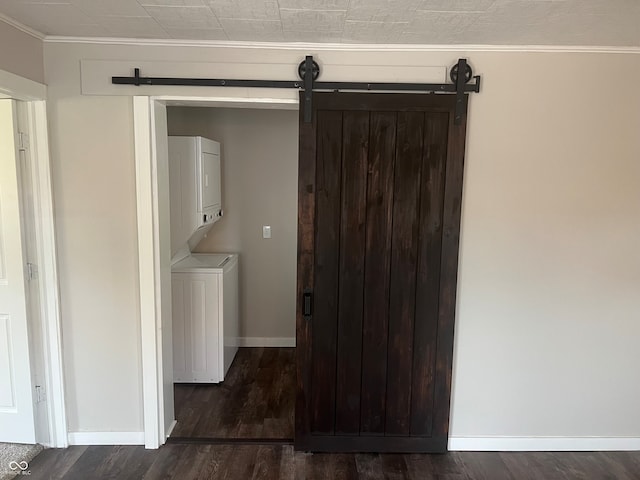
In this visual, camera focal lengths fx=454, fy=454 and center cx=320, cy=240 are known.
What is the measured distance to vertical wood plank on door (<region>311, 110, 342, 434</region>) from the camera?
250 centimetres

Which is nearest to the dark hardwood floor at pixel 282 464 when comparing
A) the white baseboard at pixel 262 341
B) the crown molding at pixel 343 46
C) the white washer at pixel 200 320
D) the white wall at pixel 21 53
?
the white washer at pixel 200 320

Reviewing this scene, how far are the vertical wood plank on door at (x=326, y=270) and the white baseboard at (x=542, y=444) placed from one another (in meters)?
0.82

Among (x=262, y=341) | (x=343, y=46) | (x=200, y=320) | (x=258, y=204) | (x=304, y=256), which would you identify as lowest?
(x=262, y=341)

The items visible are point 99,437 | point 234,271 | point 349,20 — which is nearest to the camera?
point 349,20

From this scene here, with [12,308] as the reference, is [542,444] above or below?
below

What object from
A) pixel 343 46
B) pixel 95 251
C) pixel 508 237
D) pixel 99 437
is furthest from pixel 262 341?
pixel 343 46

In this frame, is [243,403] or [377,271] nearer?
[377,271]

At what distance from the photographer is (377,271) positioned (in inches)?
102

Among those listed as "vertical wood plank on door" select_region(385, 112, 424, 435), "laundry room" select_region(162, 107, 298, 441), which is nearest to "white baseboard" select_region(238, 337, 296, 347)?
"laundry room" select_region(162, 107, 298, 441)

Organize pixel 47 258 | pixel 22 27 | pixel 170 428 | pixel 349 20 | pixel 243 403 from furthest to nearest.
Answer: pixel 243 403
pixel 170 428
pixel 47 258
pixel 22 27
pixel 349 20

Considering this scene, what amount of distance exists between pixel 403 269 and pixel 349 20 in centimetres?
132

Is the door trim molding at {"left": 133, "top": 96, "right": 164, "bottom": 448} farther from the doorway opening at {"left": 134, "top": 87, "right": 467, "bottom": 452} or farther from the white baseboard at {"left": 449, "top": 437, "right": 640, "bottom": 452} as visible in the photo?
the white baseboard at {"left": 449, "top": 437, "right": 640, "bottom": 452}

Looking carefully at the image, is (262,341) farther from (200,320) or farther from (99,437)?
(99,437)

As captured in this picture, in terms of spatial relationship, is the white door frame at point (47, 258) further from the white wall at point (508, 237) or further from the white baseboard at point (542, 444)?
the white baseboard at point (542, 444)
